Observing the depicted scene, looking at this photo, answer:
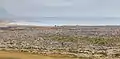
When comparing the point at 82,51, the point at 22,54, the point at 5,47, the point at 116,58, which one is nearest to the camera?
the point at 116,58

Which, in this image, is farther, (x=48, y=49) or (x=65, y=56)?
(x=48, y=49)

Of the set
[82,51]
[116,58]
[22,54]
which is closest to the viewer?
[116,58]

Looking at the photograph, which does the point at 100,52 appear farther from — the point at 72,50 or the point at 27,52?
the point at 27,52

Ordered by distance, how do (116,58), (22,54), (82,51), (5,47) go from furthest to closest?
(5,47)
(82,51)
(22,54)
(116,58)

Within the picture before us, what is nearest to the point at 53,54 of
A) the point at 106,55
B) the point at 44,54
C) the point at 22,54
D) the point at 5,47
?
the point at 44,54

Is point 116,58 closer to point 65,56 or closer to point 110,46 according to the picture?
point 65,56

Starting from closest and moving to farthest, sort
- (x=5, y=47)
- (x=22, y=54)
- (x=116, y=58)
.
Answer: (x=116, y=58), (x=22, y=54), (x=5, y=47)

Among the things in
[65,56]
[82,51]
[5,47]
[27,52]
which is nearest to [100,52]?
[82,51]

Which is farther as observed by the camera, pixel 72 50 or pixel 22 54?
pixel 72 50
